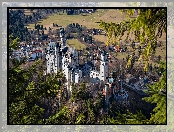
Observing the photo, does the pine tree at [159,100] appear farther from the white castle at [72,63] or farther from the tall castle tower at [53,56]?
the tall castle tower at [53,56]

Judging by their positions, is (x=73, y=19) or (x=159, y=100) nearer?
A: (x=159, y=100)

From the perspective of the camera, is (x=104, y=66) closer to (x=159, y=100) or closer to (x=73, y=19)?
(x=73, y=19)

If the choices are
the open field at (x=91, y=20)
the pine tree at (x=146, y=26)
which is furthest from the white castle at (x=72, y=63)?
the pine tree at (x=146, y=26)

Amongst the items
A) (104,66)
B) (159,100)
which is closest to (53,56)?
(104,66)

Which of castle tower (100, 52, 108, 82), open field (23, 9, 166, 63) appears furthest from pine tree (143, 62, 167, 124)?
castle tower (100, 52, 108, 82)

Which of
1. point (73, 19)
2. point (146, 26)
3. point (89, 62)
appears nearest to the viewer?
→ point (146, 26)

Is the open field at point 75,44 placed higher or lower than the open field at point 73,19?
lower

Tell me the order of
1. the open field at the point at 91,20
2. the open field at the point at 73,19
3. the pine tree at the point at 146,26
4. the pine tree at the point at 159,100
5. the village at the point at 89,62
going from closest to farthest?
the pine tree at the point at 146,26, the pine tree at the point at 159,100, the open field at the point at 91,20, the open field at the point at 73,19, the village at the point at 89,62

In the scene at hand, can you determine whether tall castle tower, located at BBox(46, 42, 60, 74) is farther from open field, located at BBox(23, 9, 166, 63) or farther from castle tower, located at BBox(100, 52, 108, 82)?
castle tower, located at BBox(100, 52, 108, 82)

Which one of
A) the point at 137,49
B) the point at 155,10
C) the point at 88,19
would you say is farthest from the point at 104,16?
the point at 155,10

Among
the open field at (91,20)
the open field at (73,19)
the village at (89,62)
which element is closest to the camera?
the open field at (91,20)
